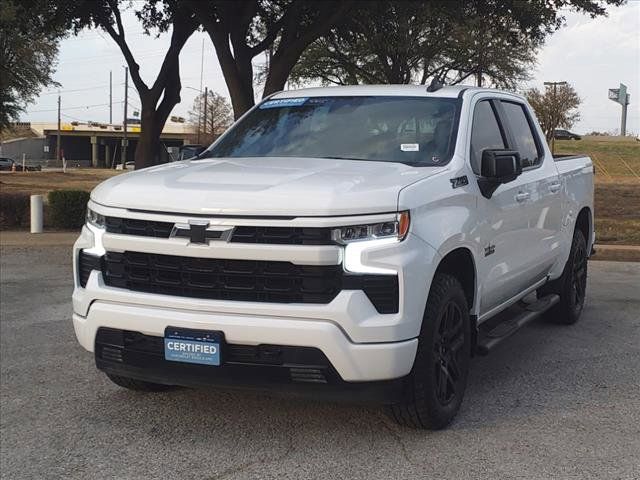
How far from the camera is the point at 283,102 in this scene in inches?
222

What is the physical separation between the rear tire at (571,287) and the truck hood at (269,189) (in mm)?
2892

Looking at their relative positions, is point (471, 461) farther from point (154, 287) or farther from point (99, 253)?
point (99, 253)

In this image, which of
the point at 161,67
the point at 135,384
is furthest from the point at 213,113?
the point at 135,384

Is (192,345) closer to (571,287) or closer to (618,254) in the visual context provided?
(571,287)

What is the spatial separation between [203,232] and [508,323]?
8.34 ft

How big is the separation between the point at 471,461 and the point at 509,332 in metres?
1.40

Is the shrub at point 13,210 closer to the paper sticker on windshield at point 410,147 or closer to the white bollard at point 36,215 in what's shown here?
the white bollard at point 36,215

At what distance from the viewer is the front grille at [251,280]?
3633 millimetres

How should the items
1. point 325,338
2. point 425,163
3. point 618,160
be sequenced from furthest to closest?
point 618,160
point 425,163
point 325,338

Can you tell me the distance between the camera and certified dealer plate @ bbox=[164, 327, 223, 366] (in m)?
3.72

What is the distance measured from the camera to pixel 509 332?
5051 millimetres

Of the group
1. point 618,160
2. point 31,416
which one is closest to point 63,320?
point 31,416

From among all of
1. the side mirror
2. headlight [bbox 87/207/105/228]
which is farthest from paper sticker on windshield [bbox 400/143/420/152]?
headlight [bbox 87/207/105/228]

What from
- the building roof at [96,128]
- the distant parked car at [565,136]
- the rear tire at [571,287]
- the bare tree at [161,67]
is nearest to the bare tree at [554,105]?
the distant parked car at [565,136]
